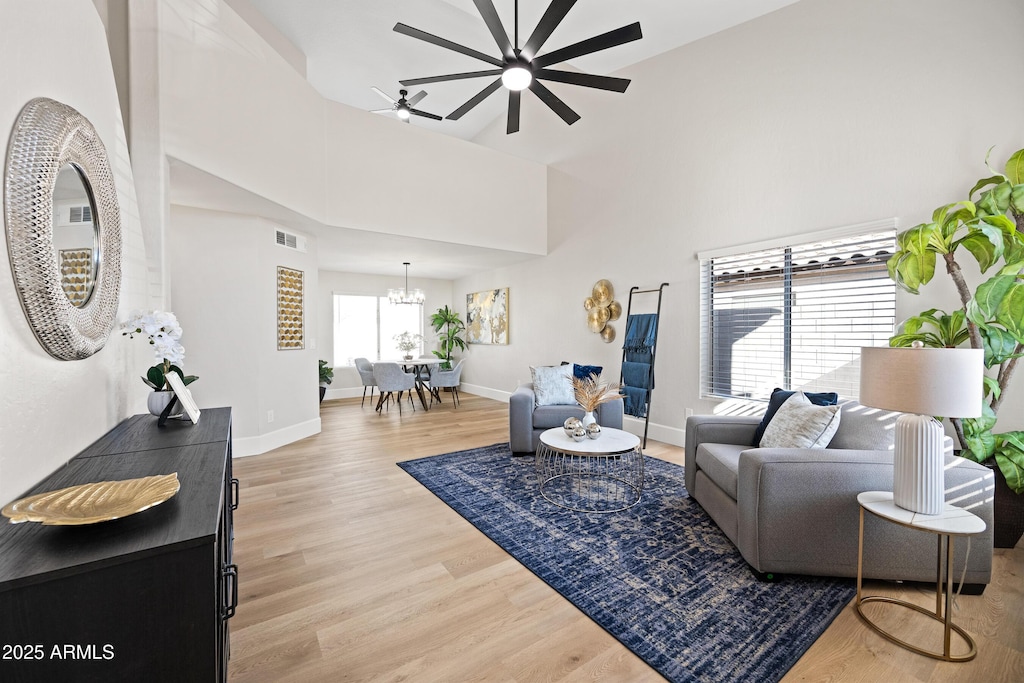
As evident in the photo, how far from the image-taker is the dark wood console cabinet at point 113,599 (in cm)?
80

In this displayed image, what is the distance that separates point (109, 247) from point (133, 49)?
1.94 m

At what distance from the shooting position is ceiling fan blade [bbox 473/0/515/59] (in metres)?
2.56

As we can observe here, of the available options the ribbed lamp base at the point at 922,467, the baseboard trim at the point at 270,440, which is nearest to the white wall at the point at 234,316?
the baseboard trim at the point at 270,440

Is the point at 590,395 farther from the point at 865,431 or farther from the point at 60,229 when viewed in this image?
the point at 60,229

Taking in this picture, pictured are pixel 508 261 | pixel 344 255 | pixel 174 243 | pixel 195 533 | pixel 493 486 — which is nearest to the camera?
pixel 195 533

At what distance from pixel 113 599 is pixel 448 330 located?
798 centimetres

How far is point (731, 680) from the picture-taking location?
1.59m

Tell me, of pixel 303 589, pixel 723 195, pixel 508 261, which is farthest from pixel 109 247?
pixel 508 261

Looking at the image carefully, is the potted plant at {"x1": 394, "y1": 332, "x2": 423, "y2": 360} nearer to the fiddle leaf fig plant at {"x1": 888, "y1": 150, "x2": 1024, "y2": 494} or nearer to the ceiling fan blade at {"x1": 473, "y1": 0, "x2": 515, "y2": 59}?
the ceiling fan blade at {"x1": 473, "y1": 0, "x2": 515, "y2": 59}

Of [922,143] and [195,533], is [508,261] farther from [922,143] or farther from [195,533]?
[195,533]

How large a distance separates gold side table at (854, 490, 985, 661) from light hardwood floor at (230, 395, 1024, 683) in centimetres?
4

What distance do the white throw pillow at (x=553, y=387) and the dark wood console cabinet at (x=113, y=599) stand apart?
3.55 metres

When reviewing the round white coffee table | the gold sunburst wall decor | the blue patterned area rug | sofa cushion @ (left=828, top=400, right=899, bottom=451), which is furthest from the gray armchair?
sofa cushion @ (left=828, top=400, right=899, bottom=451)

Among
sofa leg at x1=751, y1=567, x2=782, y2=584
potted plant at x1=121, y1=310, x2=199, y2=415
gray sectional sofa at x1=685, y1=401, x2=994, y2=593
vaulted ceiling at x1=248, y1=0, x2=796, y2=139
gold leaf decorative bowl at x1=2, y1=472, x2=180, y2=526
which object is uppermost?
vaulted ceiling at x1=248, y1=0, x2=796, y2=139
